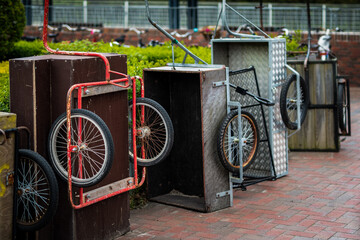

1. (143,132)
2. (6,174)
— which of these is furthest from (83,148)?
(143,132)

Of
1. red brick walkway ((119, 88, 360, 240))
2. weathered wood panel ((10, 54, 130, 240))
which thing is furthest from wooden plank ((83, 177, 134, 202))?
red brick walkway ((119, 88, 360, 240))

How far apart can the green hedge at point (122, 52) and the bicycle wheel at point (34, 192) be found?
2.81 ft

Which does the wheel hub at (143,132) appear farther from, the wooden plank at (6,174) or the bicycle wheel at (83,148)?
the wooden plank at (6,174)

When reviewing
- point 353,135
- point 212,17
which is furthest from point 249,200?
point 212,17

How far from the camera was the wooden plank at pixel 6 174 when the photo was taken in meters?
4.89

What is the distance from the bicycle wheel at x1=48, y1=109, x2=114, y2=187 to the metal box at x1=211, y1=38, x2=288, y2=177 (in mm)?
2600

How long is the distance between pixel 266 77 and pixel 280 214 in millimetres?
2026

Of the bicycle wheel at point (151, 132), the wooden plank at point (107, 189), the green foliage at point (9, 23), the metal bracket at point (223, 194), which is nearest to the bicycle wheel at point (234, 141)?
the metal bracket at point (223, 194)

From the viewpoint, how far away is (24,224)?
5105 millimetres

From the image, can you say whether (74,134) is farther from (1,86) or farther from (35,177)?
(1,86)

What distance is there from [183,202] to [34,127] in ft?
7.10

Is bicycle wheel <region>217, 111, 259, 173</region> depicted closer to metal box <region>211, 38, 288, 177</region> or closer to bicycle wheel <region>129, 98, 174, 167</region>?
metal box <region>211, 38, 288, 177</region>

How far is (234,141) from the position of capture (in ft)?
22.0

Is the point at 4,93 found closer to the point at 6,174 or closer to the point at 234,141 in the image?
the point at 6,174
